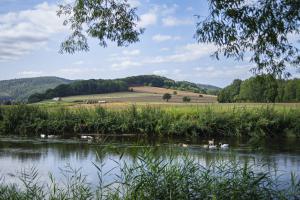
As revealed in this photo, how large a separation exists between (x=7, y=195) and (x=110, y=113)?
24925mm

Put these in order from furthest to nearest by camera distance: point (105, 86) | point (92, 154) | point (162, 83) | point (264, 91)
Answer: point (162, 83), point (105, 86), point (92, 154), point (264, 91)

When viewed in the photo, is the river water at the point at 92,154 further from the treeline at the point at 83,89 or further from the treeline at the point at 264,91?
the treeline at the point at 83,89

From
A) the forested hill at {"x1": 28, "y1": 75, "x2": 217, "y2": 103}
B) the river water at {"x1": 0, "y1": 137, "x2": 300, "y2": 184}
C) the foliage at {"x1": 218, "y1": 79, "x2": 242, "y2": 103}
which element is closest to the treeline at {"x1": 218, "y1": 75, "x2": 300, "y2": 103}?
the foliage at {"x1": 218, "y1": 79, "x2": 242, "y2": 103}

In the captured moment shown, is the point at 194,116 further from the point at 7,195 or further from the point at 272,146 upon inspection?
the point at 7,195

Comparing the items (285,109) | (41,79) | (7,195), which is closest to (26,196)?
(7,195)

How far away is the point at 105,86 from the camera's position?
226ft

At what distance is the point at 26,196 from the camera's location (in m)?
7.95

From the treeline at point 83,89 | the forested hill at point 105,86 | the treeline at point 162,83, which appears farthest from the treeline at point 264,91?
the treeline at point 83,89

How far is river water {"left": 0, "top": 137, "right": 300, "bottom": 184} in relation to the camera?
51.0ft

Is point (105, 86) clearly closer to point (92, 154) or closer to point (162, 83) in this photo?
point (162, 83)

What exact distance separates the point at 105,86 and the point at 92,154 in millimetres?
48155

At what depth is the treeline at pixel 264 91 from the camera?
11.2 metres

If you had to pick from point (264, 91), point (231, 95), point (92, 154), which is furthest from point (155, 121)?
point (231, 95)

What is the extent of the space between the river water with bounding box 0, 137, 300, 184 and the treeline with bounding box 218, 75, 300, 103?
6.68 ft
